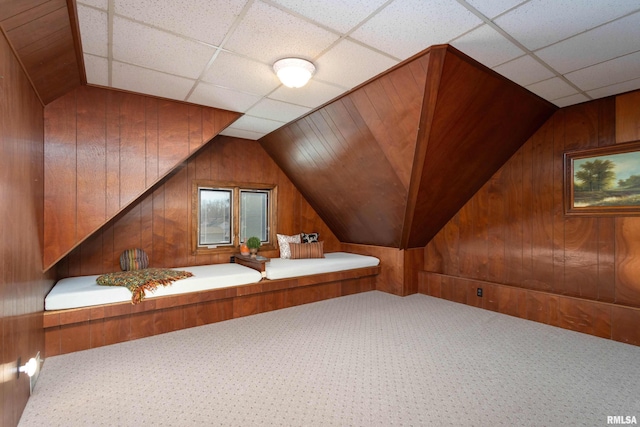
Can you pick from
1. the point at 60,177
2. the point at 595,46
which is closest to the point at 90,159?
the point at 60,177

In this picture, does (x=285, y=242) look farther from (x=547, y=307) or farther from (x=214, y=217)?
(x=547, y=307)

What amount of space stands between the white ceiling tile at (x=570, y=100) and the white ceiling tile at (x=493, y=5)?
1999mm

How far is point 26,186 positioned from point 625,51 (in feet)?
14.7

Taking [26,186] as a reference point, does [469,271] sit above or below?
below

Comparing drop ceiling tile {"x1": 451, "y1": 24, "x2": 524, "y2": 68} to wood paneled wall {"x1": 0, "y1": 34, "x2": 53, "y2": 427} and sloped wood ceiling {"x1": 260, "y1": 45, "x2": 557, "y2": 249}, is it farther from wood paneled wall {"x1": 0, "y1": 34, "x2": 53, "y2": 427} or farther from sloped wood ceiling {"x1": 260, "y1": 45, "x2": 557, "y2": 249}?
wood paneled wall {"x1": 0, "y1": 34, "x2": 53, "y2": 427}

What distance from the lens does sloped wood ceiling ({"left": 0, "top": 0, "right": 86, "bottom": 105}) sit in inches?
62.9

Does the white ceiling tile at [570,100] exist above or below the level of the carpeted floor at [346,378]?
above

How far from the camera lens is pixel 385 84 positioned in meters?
2.84

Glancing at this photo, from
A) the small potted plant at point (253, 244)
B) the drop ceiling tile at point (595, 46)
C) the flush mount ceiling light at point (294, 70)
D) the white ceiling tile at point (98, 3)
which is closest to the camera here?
the white ceiling tile at point (98, 3)

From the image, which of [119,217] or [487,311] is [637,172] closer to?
[487,311]

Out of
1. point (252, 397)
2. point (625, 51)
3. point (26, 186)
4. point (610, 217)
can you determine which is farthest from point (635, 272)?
point (26, 186)

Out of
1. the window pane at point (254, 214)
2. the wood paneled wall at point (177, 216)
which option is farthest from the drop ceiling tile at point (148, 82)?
the window pane at point (254, 214)

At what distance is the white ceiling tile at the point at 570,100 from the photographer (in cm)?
328

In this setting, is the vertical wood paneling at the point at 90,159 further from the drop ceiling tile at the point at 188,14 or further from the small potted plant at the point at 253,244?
the small potted plant at the point at 253,244
